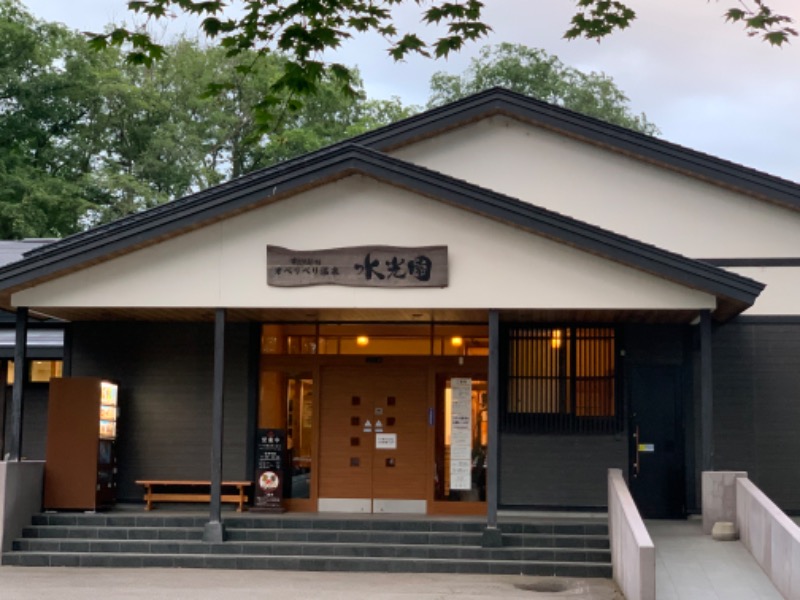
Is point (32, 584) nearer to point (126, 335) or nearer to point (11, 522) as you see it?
point (11, 522)

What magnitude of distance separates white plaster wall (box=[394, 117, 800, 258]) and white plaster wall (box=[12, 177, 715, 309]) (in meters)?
2.94

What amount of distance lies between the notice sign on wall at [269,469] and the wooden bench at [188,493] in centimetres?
23

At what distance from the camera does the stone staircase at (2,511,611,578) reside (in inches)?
572

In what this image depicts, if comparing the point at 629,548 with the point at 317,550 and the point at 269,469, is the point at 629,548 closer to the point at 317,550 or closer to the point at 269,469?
the point at 317,550

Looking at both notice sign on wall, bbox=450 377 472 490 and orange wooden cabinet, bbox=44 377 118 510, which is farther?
notice sign on wall, bbox=450 377 472 490

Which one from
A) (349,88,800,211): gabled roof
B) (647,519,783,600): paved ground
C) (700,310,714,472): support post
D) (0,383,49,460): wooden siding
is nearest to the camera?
(647,519,783,600): paved ground

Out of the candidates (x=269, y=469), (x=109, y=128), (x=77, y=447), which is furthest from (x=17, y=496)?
(x=109, y=128)

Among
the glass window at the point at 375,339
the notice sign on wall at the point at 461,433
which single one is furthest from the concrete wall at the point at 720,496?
the glass window at the point at 375,339

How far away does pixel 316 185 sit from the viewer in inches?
602

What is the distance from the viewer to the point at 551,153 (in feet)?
59.5

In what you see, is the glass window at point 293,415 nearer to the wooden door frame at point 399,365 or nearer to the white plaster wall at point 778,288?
the wooden door frame at point 399,365

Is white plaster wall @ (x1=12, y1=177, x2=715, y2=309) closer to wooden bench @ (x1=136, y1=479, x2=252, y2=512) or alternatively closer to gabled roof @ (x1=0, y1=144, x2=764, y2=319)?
gabled roof @ (x1=0, y1=144, x2=764, y2=319)

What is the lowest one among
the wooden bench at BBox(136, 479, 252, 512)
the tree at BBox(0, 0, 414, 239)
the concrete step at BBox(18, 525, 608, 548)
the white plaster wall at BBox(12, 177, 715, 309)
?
the concrete step at BBox(18, 525, 608, 548)

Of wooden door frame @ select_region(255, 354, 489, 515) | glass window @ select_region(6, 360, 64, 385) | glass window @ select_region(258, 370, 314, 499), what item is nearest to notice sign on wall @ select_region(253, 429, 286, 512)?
glass window @ select_region(258, 370, 314, 499)
